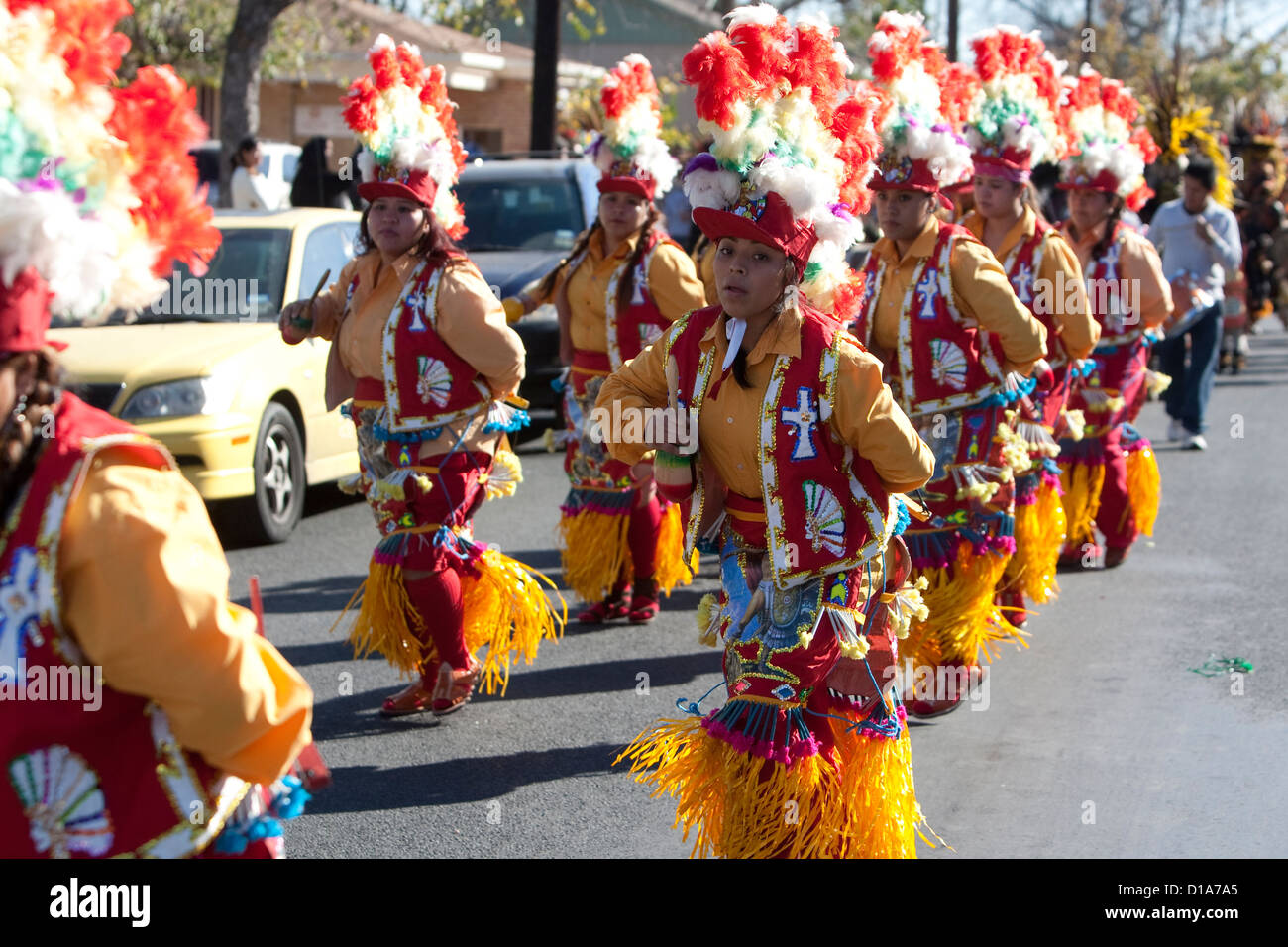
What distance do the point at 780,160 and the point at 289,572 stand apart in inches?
197

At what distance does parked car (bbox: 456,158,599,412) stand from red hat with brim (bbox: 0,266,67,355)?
9.32m

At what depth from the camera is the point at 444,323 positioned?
544 cm

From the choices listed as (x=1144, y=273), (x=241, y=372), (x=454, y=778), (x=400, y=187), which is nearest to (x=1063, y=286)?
(x=1144, y=273)

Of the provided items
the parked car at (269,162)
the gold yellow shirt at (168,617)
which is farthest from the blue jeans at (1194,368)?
the parked car at (269,162)

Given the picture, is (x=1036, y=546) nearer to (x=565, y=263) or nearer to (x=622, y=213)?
(x=622, y=213)

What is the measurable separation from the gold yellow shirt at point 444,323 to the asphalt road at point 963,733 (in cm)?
113

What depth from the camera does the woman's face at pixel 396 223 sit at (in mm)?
5531

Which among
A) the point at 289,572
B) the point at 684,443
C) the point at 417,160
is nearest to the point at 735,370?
the point at 684,443

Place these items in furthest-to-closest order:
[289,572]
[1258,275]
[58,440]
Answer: [1258,275] → [289,572] → [58,440]

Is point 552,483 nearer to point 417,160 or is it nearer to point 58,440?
point 417,160

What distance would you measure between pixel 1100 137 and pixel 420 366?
14.0 feet

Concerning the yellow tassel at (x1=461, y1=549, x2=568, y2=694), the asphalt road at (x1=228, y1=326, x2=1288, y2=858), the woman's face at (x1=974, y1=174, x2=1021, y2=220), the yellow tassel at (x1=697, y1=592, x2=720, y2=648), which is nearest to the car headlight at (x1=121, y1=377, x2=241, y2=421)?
the asphalt road at (x1=228, y1=326, x2=1288, y2=858)

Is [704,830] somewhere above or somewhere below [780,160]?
below
